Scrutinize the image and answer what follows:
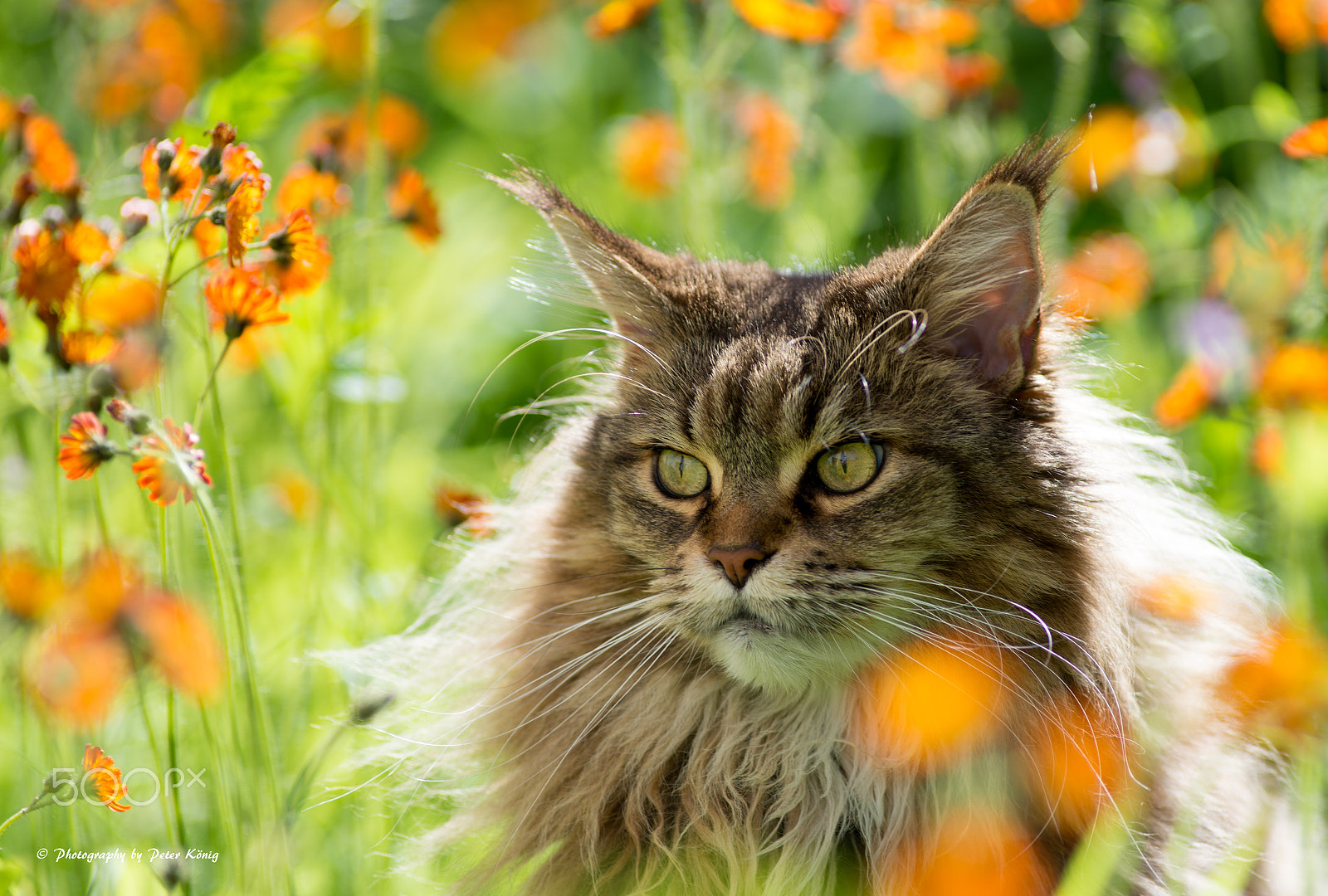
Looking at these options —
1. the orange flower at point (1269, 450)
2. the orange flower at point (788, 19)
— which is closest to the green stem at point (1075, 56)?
the orange flower at point (788, 19)

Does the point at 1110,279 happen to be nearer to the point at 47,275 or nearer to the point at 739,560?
the point at 739,560

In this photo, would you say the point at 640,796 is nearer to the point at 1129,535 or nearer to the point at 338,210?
the point at 1129,535

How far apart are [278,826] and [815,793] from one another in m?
0.69

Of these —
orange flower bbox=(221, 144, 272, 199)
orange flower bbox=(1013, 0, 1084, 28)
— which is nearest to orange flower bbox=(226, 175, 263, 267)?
orange flower bbox=(221, 144, 272, 199)

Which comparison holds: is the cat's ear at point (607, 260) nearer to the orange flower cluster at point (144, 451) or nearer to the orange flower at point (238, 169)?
the orange flower at point (238, 169)

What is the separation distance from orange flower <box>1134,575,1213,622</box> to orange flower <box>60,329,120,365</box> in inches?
54.7

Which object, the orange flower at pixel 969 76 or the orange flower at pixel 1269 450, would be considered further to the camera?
the orange flower at pixel 969 76

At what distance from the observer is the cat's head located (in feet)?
4.47

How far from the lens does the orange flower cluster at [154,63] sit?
2.34m

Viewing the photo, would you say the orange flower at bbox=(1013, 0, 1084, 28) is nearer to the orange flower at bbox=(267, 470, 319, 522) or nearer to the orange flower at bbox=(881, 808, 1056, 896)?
the orange flower at bbox=(881, 808, 1056, 896)

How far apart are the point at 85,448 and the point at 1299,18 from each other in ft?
7.32

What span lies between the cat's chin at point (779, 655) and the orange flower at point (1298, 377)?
0.84m

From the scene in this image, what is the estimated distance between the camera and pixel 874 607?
4.47 ft

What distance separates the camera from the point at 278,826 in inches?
48.4
